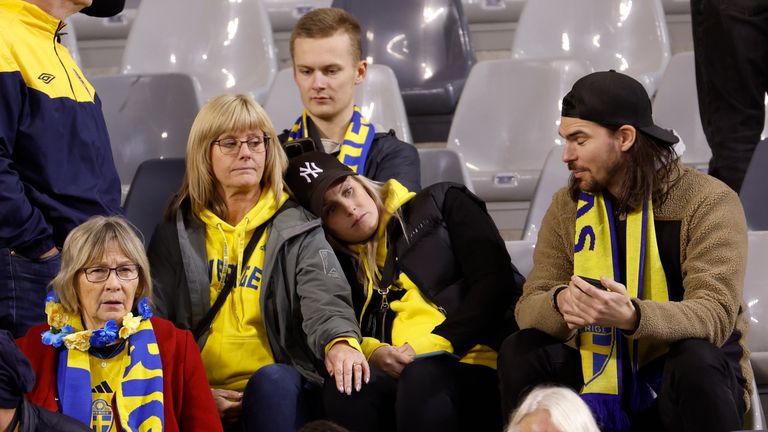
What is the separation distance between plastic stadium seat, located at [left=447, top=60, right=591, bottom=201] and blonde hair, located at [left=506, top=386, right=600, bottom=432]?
254 cm

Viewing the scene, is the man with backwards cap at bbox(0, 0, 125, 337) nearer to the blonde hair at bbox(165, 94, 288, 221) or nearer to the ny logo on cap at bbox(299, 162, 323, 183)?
the blonde hair at bbox(165, 94, 288, 221)

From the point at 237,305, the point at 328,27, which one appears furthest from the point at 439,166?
the point at 237,305

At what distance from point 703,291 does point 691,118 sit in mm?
2150

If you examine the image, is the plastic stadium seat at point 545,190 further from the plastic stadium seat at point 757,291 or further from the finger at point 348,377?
the finger at point 348,377

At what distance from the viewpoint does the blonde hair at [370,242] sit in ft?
9.50

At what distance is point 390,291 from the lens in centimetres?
288

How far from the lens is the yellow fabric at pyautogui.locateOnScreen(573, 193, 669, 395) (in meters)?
2.47

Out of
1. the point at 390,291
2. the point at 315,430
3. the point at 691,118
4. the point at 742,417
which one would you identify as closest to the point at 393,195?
the point at 390,291

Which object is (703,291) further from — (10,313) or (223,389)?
(10,313)

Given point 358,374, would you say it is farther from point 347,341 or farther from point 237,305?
point 237,305

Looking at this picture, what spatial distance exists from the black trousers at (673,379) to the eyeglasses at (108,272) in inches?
30.9

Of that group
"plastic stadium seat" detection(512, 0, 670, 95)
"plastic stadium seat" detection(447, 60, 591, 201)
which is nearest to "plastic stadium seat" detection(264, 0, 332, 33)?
"plastic stadium seat" detection(512, 0, 670, 95)

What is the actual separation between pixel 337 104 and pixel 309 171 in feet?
1.49

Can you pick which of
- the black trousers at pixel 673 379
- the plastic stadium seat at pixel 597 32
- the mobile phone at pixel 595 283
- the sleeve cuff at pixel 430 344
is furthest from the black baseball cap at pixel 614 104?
the plastic stadium seat at pixel 597 32
